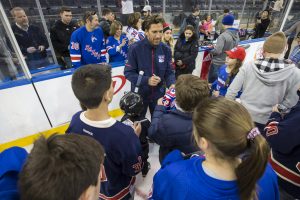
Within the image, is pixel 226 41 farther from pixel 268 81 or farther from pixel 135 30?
pixel 268 81

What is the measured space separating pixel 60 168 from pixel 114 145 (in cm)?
61

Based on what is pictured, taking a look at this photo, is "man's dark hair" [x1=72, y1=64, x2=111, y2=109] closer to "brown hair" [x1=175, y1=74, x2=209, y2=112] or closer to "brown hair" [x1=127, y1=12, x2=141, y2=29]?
"brown hair" [x1=175, y1=74, x2=209, y2=112]

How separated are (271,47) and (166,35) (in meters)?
2.45

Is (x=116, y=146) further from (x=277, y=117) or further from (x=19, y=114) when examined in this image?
(x=19, y=114)

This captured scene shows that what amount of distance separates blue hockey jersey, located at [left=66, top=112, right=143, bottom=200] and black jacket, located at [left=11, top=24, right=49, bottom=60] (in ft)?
10.4

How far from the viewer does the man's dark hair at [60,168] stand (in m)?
0.52

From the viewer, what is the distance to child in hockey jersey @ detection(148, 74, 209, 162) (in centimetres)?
130

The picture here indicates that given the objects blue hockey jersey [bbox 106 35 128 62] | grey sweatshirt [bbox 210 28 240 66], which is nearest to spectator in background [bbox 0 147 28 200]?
blue hockey jersey [bbox 106 35 128 62]

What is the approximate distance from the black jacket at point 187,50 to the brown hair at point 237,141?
2929 millimetres

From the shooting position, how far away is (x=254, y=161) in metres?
0.73

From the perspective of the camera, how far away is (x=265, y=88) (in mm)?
1805

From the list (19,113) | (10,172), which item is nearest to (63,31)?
(19,113)

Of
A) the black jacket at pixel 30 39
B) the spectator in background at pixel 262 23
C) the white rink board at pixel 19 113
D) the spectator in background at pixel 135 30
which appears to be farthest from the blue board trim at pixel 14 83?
the spectator in background at pixel 262 23

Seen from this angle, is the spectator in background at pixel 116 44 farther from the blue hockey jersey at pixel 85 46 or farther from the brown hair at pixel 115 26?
the blue hockey jersey at pixel 85 46
